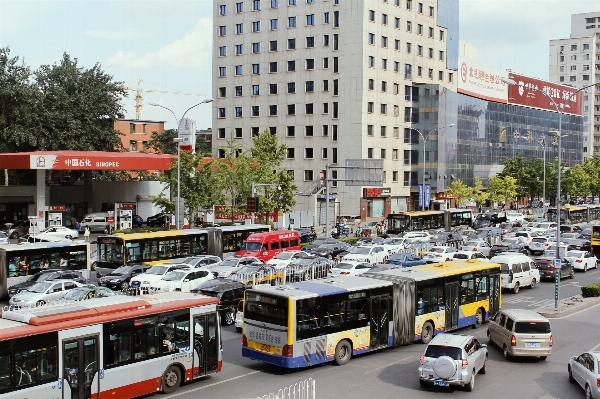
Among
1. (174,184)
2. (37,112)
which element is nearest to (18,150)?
(37,112)

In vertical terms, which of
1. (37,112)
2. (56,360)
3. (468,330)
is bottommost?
(468,330)

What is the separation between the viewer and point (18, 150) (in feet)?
247

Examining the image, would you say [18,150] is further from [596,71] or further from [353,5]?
[596,71]

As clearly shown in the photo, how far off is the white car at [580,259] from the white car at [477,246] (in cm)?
539

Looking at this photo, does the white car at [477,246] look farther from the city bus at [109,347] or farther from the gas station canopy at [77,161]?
the city bus at [109,347]

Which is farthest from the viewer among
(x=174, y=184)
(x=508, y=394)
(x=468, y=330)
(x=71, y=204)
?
(x=71, y=204)

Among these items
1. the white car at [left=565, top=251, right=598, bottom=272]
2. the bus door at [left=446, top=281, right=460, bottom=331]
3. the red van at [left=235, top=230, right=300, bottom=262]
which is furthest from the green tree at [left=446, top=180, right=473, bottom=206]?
the bus door at [left=446, top=281, right=460, bottom=331]

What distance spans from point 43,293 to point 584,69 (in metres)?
172

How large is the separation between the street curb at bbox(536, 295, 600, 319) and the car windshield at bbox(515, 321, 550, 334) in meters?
8.20

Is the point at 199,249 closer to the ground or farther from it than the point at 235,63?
closer to the ground

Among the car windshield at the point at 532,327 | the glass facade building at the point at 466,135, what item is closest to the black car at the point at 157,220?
the glass facade building at the point at 466,135

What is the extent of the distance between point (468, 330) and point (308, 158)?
61.6 metres

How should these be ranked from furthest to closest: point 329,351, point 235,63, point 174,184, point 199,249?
1. point 235,63
2. point 174,184
3. point 199,249
4. point 329,351

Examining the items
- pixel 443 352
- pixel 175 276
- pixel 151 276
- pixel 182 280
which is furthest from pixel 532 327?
pixel 151 276
